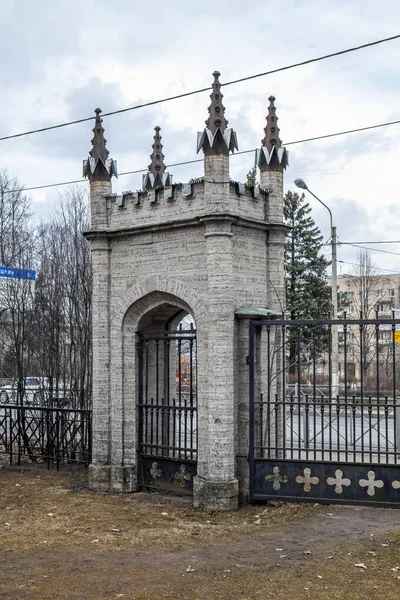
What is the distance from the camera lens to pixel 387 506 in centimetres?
956

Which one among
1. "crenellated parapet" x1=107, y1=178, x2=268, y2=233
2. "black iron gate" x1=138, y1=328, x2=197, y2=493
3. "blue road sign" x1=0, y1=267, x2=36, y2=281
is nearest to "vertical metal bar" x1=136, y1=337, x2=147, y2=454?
"black iron gate" x1=138, y1=328, x2=197, y2=493

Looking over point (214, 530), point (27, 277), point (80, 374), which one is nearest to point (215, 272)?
point (214, 530)

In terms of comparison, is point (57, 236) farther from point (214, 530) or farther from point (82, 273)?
point (214, 530)

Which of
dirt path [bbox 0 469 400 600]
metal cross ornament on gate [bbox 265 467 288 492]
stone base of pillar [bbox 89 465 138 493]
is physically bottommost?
dirt path [bbox 0 469 400 600]

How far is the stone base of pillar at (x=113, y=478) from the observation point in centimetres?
1154

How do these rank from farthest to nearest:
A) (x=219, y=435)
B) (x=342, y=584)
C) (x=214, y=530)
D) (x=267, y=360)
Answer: (x=267, y=360), (x=219, y=435), (x=214, y=530), (x=342, y=584)

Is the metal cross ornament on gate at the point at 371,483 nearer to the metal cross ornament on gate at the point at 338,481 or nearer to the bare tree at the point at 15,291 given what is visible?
the metal cross ornament on gate at the point at 338,481

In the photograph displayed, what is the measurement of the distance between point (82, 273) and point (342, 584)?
12.3m

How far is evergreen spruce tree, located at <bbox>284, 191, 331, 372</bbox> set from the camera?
31969 mm

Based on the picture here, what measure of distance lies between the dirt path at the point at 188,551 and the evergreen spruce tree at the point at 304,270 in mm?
21742

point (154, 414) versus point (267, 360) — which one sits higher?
point (267, 360)

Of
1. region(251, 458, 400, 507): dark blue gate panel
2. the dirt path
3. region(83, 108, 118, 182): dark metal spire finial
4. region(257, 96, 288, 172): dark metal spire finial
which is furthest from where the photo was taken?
region(83, 108, 118, 182): dark metal spire finial

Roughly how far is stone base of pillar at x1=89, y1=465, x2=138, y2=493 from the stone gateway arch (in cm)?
2

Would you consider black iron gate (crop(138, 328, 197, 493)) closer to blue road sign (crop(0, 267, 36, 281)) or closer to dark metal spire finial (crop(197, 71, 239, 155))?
dark metal spire finial (crop(197, 71, 239, 155))
